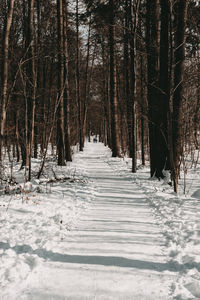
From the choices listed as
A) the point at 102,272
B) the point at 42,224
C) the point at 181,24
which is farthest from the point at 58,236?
the point at 181,24

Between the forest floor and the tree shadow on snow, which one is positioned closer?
the forest floor

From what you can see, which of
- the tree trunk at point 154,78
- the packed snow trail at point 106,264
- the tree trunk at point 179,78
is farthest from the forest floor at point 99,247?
the tree trunk at point 154,78

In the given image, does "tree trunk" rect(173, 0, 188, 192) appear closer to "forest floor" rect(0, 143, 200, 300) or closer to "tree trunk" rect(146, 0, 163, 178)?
"tree trunk" rect(146, 0, 163, 178)

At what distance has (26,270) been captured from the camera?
3033 millimetres

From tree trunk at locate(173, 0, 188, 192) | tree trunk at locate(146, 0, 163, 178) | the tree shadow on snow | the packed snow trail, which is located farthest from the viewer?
tree trunk at locate(146, 0, 163, 178)

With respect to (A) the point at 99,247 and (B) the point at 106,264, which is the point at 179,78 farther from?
(B) the point at 106,264

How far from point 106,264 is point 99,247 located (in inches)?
19.8

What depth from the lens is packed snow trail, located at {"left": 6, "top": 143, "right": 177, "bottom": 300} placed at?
102 inches

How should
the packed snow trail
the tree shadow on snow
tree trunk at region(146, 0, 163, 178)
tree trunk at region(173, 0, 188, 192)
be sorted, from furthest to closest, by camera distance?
tree trunk at region(146, 0, 163, 178) → tree trunk at region(173, 0, 188, 192) → the tree shadow on snow → the packed snow trail

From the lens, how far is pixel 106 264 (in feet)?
10.4

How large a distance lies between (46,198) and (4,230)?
2.18 metres

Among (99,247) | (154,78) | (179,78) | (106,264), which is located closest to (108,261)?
(106,264)

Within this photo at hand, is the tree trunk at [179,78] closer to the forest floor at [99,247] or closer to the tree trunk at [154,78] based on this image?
the tree trunk at [154,78]

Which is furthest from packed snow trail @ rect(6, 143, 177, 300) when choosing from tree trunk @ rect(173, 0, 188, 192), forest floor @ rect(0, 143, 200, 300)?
tree trunk @ rect(173, 0, 188, 192)
